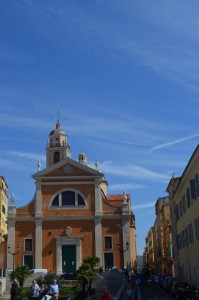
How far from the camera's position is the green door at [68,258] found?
2083 inches

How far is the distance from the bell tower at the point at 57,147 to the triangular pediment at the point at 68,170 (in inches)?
643

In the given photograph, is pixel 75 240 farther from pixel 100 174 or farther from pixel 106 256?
pixel 100 174

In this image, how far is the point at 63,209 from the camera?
179 ft

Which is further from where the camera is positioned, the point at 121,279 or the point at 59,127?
the point at 59,127

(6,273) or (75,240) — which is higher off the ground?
(75,240)

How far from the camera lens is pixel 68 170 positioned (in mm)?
55938

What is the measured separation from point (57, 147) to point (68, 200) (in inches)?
819

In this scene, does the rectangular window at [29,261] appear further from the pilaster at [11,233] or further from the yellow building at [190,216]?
the yellow building at [190,216]

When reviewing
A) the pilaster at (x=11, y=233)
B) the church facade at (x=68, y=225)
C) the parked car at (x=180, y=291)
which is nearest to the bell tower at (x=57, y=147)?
the church facade at (x=68, y=225)

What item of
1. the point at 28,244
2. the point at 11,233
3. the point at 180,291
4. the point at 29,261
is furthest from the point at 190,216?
the point at 11,233

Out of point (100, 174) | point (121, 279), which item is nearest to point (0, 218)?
point (100, 174)

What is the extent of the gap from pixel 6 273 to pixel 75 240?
1027cm

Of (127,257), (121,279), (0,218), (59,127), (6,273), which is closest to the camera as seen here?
(121,279)

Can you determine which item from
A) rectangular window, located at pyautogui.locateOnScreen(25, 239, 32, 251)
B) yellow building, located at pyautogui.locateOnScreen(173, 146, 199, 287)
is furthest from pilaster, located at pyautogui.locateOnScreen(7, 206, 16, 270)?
yellow building, located at pyautogui.locateOnScreen(173, 146, 199, 287)
